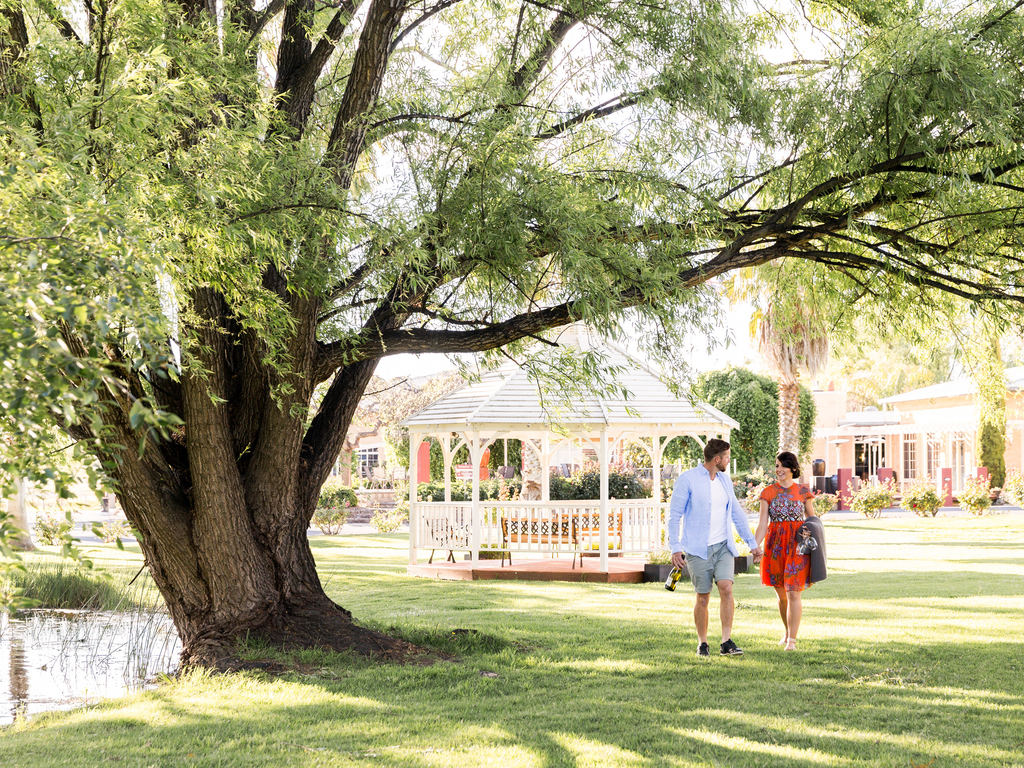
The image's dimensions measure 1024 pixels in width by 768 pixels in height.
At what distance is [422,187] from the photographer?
743cm

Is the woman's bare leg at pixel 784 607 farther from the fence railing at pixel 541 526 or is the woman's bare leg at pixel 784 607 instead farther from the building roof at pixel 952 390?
the building roof at pixel 952 390

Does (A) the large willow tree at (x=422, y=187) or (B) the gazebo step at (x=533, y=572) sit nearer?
(A) the large willow tree at (x=422, y=187)

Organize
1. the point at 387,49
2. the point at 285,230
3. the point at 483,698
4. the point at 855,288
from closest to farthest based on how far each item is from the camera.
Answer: the point at 285,230
the point at 483,698
the point at 387,49
the point at 855,288

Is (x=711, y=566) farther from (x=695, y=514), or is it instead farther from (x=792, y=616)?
(x=792, y=616)

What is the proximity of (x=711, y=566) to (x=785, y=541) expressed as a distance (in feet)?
2.37

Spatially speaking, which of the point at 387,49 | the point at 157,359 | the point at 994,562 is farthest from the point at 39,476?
the point at 994,562

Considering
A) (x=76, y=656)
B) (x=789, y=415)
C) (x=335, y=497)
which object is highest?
(x=789, y=415)

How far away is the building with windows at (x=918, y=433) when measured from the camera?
118 ft

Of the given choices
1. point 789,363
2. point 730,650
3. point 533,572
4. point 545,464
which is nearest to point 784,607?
point 730,650

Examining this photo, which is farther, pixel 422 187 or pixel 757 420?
pixel 757 420

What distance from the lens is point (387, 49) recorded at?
7.88m

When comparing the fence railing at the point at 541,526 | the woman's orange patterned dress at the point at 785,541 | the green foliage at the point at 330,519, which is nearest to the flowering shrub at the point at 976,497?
the fence railing at the point at 541,526

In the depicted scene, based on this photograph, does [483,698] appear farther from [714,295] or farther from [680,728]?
[714,295]

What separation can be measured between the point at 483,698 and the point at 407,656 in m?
1.71
